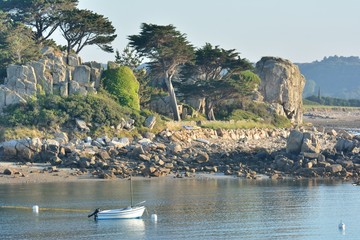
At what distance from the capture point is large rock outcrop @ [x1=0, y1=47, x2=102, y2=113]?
75.0m

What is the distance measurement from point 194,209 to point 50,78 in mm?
29234

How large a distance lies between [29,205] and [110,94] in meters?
30.2

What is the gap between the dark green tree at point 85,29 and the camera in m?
83.2

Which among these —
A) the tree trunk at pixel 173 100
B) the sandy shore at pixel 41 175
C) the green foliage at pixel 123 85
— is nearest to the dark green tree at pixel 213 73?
the tree trunk at pixel 173 100

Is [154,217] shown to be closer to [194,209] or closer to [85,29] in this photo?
[194,209]

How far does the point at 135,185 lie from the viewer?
2362 inches

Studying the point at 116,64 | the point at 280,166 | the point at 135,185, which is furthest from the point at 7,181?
the point at 116,64

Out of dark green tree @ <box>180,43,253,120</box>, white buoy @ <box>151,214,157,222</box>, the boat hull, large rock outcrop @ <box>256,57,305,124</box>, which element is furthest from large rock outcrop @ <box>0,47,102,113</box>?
white buoy @ <box>151,214,157,222</box>

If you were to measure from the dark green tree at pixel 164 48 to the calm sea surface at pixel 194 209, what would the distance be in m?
22.3

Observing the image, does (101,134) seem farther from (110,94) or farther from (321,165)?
(321,165)

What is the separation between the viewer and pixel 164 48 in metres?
83.0

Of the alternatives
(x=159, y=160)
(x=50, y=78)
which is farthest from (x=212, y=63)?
(x=159, y=160)

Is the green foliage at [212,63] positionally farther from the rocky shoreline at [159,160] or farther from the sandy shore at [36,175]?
the sandy shore at [36,175]

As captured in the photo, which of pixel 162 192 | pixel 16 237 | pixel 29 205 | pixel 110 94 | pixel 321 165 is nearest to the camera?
pixel 16 237
